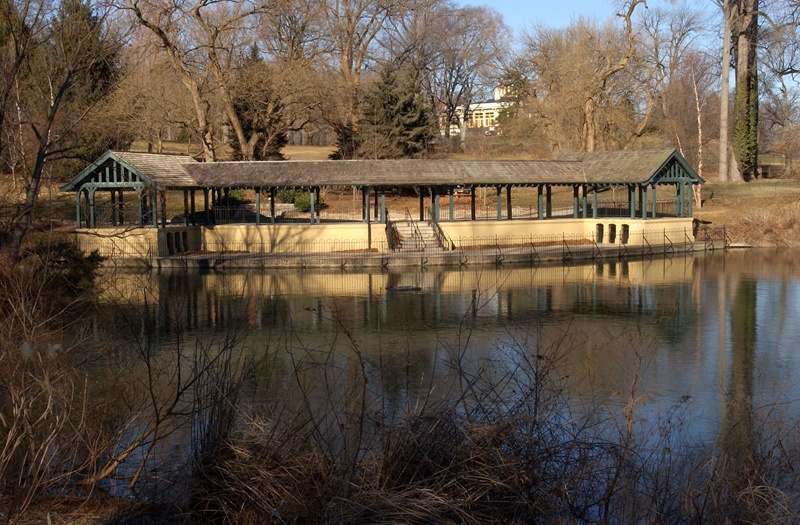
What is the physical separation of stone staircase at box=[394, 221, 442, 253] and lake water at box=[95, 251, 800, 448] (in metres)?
3.67

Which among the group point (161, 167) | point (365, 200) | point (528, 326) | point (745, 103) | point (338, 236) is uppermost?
point (745, 103)

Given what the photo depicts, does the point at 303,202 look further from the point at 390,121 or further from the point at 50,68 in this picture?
the point at 50,68

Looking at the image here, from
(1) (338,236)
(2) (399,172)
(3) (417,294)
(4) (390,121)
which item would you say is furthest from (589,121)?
(3) (417,294)

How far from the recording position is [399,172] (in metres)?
36.1

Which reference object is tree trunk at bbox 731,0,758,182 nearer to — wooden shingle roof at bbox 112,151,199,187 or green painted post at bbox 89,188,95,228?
wooden shingle roof at bbox 112,151,199,187

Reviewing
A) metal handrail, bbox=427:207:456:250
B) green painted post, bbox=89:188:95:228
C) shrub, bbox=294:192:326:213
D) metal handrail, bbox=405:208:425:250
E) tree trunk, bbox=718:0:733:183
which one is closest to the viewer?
green painted post, bbox=89:188:95:228

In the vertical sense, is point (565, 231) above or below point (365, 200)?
below

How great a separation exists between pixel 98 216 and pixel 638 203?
25.5 meters

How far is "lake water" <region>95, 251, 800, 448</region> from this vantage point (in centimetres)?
1166

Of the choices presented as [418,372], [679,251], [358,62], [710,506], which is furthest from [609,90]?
[710,506]

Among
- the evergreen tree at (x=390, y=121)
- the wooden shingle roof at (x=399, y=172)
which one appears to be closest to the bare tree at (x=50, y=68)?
the wooden shingle roof at (x=399, y=172)

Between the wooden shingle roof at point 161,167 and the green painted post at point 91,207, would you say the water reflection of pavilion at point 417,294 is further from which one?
the wooden shingle roof at point 161,167

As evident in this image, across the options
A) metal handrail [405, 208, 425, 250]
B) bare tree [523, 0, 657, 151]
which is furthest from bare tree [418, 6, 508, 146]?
metal handrail [405, 208, 425, 250]

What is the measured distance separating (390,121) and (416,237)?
51.8ft
